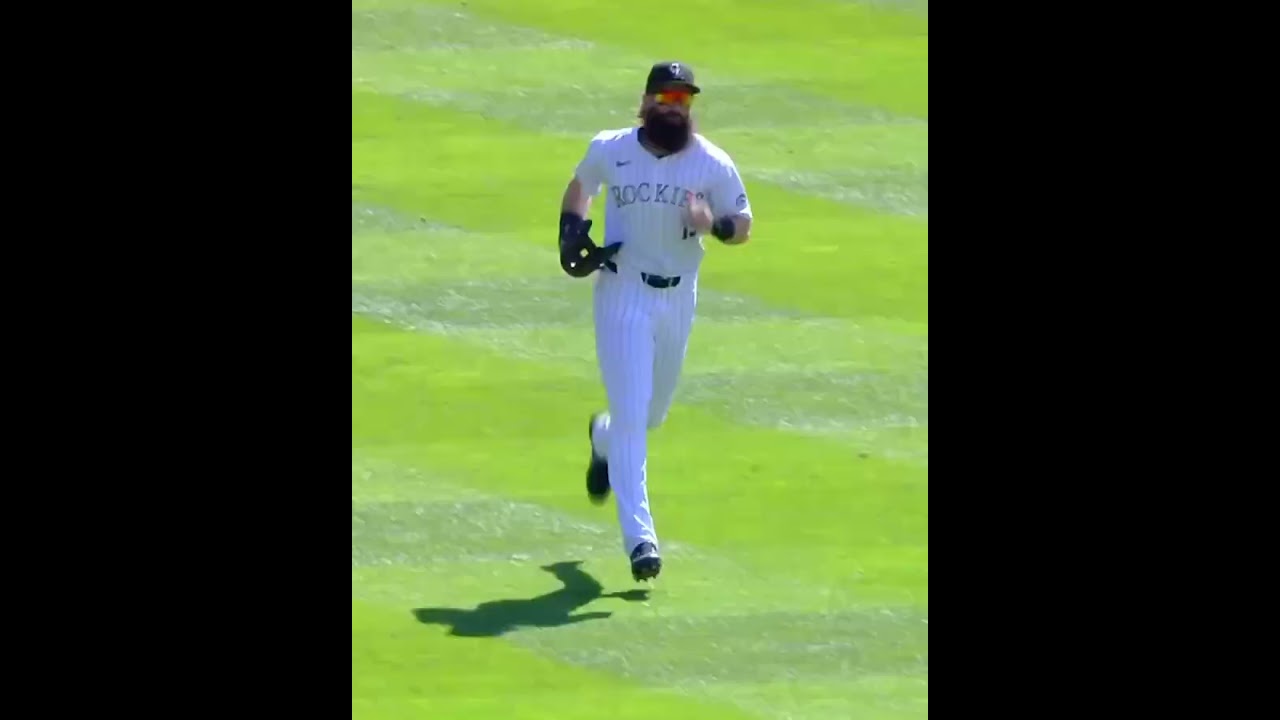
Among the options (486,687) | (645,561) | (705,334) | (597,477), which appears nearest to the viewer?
(486,687)

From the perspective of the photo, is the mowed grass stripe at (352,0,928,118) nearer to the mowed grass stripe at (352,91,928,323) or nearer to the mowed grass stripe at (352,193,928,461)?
the mowed grass stripe at (352,91,928,323)

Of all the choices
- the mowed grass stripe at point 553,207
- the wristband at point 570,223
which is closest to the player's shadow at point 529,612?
the wristband at point 570,223

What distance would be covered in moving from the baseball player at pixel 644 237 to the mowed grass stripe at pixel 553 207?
2217 millimetres

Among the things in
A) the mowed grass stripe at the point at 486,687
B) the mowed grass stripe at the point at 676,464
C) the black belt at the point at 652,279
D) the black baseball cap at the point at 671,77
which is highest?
the black baseball cap at the point at 671,77

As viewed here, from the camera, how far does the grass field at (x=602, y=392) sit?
9.30 m

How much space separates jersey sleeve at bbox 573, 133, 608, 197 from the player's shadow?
1540 millimetres

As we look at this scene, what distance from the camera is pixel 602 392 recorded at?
11.4 metres

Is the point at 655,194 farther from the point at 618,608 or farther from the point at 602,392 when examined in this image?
the point at 602,392

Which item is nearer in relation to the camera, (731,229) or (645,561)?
(645,561)

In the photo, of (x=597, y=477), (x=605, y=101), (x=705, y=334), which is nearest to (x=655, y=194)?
(x=597, y=477)

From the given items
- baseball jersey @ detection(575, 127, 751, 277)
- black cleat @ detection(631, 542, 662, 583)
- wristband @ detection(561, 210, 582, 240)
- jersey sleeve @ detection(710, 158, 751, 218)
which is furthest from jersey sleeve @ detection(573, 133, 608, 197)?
black cleat @ detection(631, 542, 662, 583)

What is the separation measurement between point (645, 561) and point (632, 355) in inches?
31.7

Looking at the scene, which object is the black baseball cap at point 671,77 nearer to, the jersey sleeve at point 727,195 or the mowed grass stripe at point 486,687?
the jersey sleeve at point 727,195

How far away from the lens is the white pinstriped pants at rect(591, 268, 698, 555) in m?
9.56
